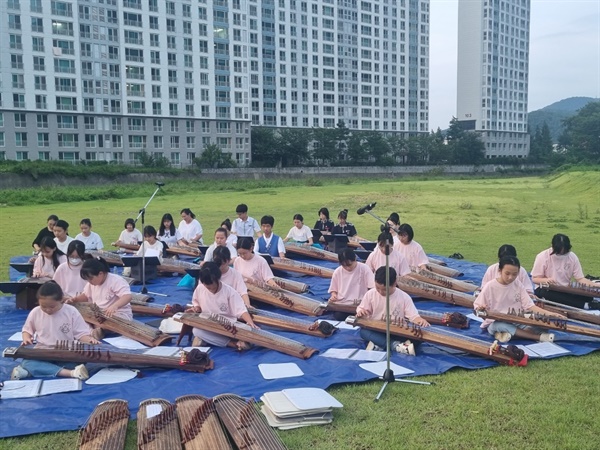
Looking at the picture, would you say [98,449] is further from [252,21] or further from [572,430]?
[252,21]

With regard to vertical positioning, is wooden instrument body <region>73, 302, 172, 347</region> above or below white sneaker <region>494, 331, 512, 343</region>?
above

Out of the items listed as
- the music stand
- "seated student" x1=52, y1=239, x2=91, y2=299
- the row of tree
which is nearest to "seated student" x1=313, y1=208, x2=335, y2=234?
the music stand

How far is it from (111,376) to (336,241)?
8671 mm

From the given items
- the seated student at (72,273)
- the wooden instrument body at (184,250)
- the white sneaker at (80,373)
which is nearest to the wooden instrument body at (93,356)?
the white sneaker at (80,373)

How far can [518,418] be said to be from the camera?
5.14 meters

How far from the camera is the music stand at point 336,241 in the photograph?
1419 centimetres

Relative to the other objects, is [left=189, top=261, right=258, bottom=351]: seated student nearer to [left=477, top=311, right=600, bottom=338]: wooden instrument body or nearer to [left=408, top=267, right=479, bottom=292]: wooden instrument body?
[left=477, top=311, right=600, bottom=338]: wooden instrument body

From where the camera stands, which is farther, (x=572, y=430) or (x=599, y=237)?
(x=599, y=237)

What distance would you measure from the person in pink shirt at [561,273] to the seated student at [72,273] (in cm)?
718

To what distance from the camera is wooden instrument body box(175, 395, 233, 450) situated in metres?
4.43

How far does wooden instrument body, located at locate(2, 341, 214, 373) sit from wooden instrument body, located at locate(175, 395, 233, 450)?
3.60ft

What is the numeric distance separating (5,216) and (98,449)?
24.1 meters

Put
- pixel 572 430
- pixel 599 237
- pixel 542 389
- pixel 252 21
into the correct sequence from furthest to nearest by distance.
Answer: pixel 252 21, pixel 599 237, pixel 542 389, pixel 572 430

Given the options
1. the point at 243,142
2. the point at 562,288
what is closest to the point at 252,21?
the point at 243,142
